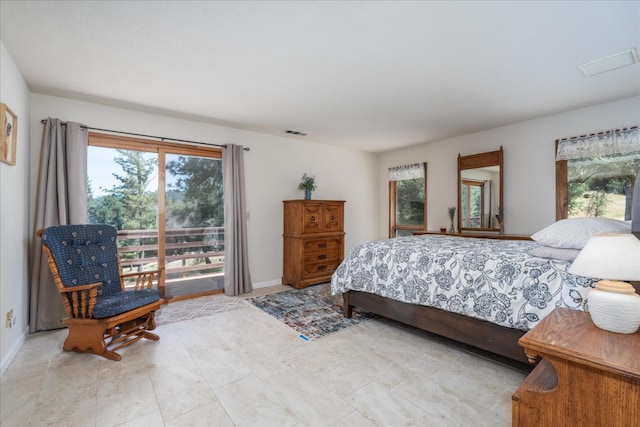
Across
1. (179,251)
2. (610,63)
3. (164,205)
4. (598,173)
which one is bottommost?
(179,251)

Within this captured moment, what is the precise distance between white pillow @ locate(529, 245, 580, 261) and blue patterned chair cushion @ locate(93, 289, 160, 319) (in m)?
3.15

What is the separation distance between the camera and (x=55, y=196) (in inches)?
121

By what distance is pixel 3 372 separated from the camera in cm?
212

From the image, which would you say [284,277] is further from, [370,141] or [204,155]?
[370,141]

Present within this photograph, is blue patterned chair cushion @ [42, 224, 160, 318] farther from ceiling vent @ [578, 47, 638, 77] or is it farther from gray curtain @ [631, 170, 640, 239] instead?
ceiling vent @ [578, 47, 638, 77]

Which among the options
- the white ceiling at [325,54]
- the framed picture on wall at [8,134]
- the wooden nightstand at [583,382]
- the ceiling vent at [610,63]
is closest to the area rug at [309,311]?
the wooden nightstand at [583,382]

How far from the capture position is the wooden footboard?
2000 mm

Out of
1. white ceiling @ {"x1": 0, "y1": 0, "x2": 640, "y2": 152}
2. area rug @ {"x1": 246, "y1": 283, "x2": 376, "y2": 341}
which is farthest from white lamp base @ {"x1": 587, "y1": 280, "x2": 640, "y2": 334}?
area rug @ {"x1": 246, "y1": 283, "x2": 376, "y2": 341}

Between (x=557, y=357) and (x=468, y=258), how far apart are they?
1.18 m

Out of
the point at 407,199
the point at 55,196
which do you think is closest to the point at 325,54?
the point at 55,196

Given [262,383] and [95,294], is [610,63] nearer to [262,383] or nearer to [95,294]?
[262,383]

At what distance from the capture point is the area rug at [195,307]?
10.8 feet

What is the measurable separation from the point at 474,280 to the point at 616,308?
3.09 feet

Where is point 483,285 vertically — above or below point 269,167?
below
